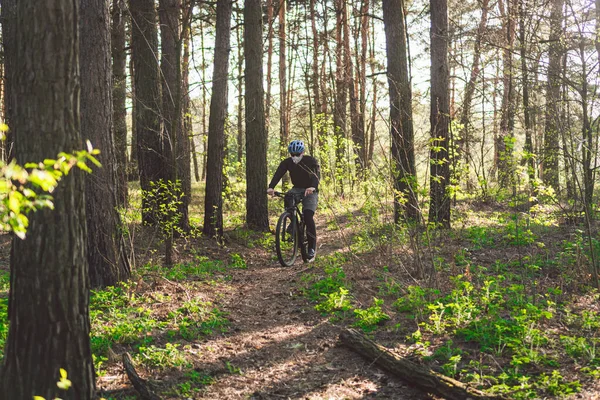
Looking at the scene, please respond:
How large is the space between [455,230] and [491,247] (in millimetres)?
1759

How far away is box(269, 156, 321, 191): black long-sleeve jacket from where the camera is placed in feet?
30.9

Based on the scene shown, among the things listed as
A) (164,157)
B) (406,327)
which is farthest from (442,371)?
(164,157)

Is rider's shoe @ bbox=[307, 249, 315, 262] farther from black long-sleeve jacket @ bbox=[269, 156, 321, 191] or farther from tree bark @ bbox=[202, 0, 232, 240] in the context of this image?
tree bark @ bbox=[202, 0, 232, 240]

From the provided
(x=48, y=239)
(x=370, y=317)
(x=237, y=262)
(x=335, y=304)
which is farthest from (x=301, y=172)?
(x=48, y=239)

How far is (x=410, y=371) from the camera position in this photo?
4.59 meters

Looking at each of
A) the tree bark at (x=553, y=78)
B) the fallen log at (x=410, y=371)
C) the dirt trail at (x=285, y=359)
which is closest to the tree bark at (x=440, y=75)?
the tree bark at (x=553, y=78)

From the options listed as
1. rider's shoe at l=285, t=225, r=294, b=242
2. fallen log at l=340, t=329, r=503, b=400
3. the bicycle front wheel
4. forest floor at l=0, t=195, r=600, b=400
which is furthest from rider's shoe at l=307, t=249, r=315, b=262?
fallen log at l=340, t=329, r=503, b=400

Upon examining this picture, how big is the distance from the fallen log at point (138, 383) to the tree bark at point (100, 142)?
266 centimetres

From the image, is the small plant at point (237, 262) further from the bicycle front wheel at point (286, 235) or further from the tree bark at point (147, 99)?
the tree bark at point (147, 99)

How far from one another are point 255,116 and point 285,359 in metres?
7.96

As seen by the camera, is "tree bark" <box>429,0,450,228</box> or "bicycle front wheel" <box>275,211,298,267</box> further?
"tree bark" <box>429,0,450,228</box>

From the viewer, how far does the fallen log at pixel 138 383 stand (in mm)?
4257

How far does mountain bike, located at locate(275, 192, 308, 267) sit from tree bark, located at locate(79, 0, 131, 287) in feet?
10.2

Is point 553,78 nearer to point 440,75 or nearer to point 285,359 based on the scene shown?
point 440,75
